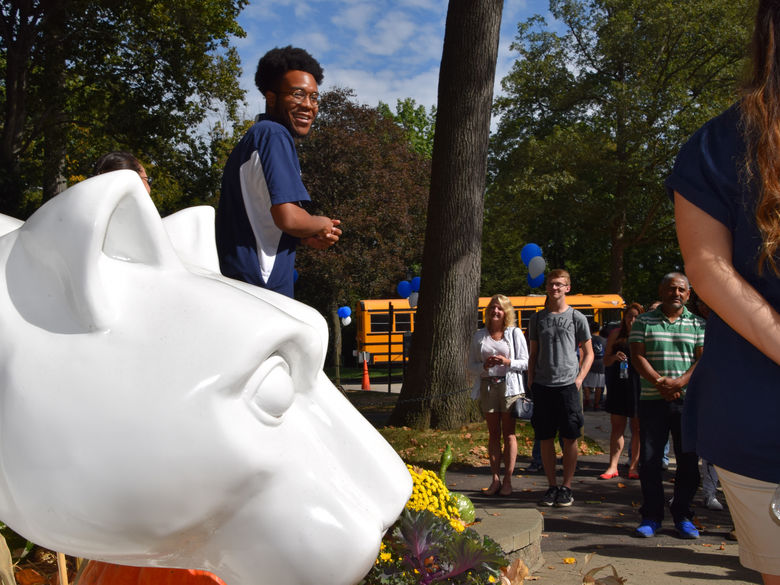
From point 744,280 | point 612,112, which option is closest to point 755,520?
point 744,280

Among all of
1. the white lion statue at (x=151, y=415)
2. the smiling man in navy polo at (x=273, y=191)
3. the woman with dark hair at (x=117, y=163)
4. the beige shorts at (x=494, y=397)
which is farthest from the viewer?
the beige shorts at (x=494, y=397)

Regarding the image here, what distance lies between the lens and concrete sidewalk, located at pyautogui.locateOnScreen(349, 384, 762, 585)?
14.0ft

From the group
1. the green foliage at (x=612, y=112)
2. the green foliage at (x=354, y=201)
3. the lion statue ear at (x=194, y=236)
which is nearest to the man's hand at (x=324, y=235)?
the lion statue ear at (x=194, y=236)

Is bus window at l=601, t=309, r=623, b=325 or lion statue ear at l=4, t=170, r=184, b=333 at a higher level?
bus window at l=601, t=309, r=623, b=325

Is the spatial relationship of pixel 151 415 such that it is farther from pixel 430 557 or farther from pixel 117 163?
pixel 117 163

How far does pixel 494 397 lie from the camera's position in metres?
6.22

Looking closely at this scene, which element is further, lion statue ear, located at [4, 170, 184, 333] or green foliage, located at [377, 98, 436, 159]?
green foliage, located at [377, 98, 436, 159]

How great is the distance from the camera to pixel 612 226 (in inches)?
919

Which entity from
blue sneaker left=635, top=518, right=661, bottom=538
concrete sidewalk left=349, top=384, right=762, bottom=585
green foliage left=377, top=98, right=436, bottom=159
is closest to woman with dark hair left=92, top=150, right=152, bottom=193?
concrete sidewalk left=349, top=384, right=762, bottom=585

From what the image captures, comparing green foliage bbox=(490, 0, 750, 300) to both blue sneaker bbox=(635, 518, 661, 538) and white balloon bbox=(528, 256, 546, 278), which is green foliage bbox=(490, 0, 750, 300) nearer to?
white balloon bbox=(528, 256, 546, 278)

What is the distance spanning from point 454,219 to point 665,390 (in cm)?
384

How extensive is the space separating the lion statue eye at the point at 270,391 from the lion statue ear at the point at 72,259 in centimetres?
18

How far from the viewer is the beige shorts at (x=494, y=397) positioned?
617cm

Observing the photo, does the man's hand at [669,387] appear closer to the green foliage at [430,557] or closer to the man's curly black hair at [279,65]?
the green foliage at [430,557]
